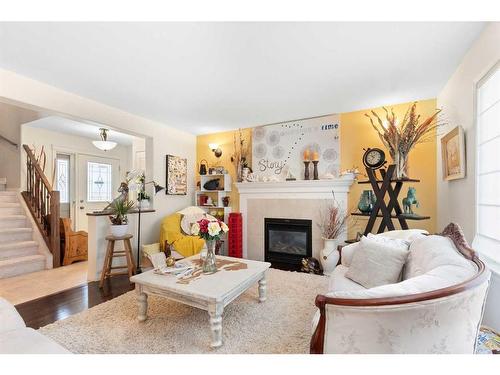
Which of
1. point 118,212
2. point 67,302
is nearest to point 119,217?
point 118,212

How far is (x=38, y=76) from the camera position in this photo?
7.54 feet

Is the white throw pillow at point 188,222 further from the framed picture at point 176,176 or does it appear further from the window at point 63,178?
the window at point 63,178

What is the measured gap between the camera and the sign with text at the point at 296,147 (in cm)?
349

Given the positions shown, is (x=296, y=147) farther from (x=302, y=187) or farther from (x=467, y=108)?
(x=467, y=108)

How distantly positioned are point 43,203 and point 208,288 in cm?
393

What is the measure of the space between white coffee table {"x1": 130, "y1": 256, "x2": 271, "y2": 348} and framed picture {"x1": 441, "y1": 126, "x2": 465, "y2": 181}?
204cm

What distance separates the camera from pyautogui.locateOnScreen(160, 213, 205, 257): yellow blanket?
11.1 ft

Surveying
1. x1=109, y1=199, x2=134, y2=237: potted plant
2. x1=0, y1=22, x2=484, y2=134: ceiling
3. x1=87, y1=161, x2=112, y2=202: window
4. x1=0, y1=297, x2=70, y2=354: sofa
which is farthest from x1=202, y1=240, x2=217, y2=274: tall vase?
x1=87, y1=161, x2=112, y2=202: window

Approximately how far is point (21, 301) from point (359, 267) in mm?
3382

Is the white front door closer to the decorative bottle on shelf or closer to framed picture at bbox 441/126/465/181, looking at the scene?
the decorative bottle on shelf

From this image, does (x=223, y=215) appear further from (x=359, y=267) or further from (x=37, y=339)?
(x=37, y=339)

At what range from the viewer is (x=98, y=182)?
17.9ft

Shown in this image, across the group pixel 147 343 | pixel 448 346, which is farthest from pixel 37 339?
pixel 448 346

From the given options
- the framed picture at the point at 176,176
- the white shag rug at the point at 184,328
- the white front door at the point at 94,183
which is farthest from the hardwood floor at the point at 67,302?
the white front door at the point at 94,183
